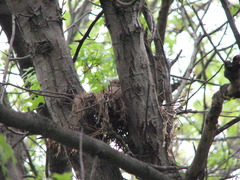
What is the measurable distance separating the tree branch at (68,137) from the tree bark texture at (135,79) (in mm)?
415

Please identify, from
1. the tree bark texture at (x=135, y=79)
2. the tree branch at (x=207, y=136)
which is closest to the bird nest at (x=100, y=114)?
the tree bark texture at (x=135, y=79)

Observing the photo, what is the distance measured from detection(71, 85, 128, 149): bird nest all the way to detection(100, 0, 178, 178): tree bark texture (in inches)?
3.9

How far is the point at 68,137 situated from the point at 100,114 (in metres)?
0.75

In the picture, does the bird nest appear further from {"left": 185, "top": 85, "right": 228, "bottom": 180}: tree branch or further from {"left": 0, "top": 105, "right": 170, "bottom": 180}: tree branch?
{"left": 185, "top": 85, "right": 228, "bottom": 180}: tree branch

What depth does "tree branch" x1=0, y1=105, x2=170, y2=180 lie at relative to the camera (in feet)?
5.77

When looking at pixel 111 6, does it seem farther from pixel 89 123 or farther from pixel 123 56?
pixel 89 123

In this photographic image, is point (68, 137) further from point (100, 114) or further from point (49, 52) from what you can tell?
point (49, 52)

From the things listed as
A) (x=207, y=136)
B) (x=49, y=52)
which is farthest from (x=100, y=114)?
(x=207, y=136)

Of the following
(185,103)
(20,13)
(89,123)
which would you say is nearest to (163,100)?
(185,103)

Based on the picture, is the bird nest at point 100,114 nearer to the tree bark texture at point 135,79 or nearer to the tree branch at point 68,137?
the tree bark texture at point 135,79

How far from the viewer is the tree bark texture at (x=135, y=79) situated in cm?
260

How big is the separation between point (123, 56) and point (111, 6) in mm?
406

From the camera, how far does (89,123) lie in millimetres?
2781

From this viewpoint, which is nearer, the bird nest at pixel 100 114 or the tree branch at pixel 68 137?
the tree branch at pixel 68 137
